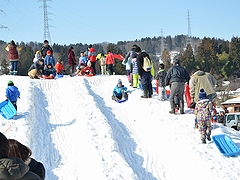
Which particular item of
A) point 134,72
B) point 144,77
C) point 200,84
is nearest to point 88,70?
point 134,72

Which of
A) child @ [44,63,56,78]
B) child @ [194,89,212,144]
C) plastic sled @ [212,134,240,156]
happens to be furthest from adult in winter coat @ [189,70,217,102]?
child @ [44,63,56,78]

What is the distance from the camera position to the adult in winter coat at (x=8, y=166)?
3090mm

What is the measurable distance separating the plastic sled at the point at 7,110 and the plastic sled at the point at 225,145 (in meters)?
6.31

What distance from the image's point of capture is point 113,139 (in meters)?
10.6

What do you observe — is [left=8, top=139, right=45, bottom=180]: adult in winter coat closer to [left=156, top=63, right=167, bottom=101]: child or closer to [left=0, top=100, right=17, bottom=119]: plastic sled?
[left=0, top=100, right=17, bottom=119]: plastic sled

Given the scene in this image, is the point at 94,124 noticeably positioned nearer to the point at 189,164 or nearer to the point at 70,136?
the point at 70,136

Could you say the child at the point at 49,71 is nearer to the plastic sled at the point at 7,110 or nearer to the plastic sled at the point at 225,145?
the plastic sled at the point at 7,110

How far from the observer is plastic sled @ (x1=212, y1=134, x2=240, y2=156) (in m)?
9.97

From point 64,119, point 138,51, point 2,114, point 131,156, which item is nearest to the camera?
point 131,156

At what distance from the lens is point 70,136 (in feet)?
35.9

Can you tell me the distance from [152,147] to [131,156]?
0.90 m

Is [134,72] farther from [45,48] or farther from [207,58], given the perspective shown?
[207,58]

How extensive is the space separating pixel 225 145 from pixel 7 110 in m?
6.88

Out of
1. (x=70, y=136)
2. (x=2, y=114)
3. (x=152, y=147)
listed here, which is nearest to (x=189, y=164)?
(x=152, y=147)
